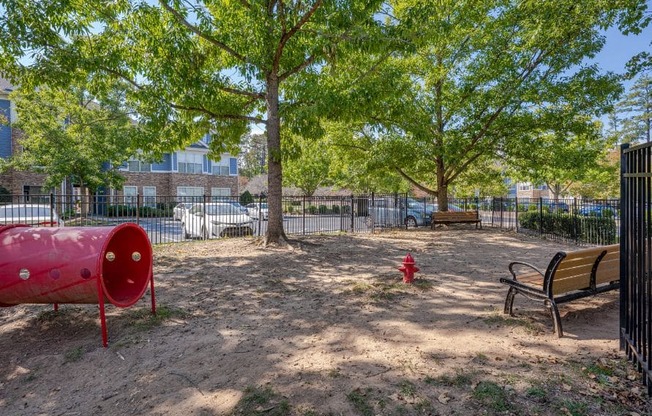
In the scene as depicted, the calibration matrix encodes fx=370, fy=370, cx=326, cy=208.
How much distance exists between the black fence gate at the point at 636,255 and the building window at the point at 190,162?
1311 inches

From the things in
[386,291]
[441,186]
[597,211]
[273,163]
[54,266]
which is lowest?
[386,291]

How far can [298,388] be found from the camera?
2969 mm

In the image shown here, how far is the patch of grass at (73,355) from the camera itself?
12.1ft

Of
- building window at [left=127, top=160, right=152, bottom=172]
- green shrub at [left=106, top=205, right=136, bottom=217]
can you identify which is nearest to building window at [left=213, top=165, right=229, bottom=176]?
building window at [left=127, top=160, right=152, bottom=172]

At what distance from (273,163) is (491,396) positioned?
7.62 m

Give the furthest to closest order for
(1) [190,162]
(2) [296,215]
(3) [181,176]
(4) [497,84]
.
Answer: (1) [190,162], (3) [181,176], (2) [296,215], (4) [497,84]

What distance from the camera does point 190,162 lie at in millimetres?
33281

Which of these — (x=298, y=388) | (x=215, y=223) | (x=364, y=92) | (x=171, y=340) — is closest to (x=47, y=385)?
(x=171, y=340)

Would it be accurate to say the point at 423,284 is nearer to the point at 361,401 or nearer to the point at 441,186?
the point at 361,401

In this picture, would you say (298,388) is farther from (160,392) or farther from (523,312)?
(523,312)

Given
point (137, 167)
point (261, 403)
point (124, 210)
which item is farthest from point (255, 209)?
point (137, 167)

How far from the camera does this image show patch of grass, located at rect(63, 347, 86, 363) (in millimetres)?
3689

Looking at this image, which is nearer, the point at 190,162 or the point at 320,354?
the point at 320,354

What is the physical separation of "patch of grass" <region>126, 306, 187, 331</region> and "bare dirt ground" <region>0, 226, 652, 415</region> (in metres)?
0.03
